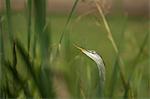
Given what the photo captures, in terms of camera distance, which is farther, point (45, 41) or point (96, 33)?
point (96, 33)

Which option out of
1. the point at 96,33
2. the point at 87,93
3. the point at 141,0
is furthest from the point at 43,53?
the point at 141,0

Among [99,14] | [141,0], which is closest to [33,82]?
[99,14]

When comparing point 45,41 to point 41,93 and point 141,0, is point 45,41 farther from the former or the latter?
point 141,0

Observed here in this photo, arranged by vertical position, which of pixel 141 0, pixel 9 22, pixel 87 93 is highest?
pixel 9 22

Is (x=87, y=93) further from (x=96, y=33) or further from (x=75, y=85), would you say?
(x=96, y=33)

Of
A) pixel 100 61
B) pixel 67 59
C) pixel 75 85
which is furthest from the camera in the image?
pixel 67 59

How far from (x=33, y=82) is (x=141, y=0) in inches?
216

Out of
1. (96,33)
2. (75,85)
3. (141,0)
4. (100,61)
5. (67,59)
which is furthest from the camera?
(141,0)

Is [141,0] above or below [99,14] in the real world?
below

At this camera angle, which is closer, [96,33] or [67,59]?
[67,59]

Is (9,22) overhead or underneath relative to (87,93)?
overhead

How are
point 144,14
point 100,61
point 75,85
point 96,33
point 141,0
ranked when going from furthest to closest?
1. point 141,0
2. point 144,14
3. point 96,33
4. point 75,85
5. point 100,61

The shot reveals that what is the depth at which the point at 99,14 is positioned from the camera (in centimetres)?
106

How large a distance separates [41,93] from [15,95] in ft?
0.23
